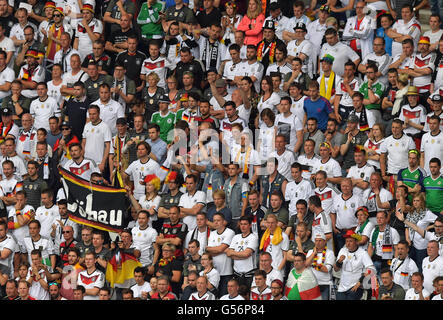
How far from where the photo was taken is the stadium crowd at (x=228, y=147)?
68.1ft

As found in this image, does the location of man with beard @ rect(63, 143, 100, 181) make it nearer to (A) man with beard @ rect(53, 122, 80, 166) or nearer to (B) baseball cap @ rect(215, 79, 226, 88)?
(A) man with beard @ rect(53, 122, 80, 166)

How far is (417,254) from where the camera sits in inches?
813

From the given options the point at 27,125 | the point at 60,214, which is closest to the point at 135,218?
the point at 60,214

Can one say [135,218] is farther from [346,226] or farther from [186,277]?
[346,226]

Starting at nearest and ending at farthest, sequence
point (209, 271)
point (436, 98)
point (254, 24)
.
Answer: point (209, 271)
point (436, 98)
point (254, 24)

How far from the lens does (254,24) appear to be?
82.5 ft

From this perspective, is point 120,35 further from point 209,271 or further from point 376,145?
point 209,271

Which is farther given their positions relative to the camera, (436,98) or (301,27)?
(301,27)

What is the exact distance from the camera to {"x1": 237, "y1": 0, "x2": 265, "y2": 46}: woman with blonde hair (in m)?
25.0

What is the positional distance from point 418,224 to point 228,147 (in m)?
4.04

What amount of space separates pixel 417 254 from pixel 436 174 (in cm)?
154

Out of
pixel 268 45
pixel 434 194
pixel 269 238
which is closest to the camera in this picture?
pixel 269 238

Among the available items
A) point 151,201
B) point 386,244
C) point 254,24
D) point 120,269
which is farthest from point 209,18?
point 386,244

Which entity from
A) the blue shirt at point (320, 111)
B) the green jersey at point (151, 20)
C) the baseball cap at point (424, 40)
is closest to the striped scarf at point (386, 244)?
the blue shirt at point (320, 111)
